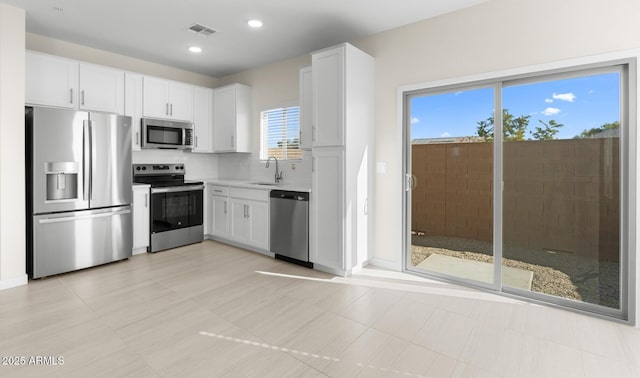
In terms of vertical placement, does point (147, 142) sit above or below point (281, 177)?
above

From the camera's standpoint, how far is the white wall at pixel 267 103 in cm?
466

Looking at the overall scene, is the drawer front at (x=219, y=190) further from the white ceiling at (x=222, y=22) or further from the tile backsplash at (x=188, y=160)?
the white ceiling at (x=222, y=22)

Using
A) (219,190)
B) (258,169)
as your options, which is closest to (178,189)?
(219,190)

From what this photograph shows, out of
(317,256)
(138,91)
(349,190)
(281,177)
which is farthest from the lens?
(281,177)

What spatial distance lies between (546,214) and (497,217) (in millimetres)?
386

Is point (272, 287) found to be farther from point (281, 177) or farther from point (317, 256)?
point (281, 177)

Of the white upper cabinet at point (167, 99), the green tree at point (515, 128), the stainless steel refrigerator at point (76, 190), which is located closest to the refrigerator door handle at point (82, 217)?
the stainless steel refrigerator at point (76, 190)

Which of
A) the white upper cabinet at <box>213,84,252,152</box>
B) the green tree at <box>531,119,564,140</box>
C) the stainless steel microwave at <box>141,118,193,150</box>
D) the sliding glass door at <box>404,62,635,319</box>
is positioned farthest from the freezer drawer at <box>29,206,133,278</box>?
the green tree at <box>531,119,564,140</box>

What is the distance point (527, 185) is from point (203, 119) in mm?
4604

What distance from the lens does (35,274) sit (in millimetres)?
3320

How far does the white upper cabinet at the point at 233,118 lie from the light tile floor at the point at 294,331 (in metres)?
2.41

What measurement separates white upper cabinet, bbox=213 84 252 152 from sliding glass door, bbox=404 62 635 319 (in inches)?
107

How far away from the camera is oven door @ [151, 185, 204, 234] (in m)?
4.45

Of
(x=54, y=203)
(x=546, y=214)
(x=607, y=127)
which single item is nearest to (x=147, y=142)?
(x=54, y=203)
